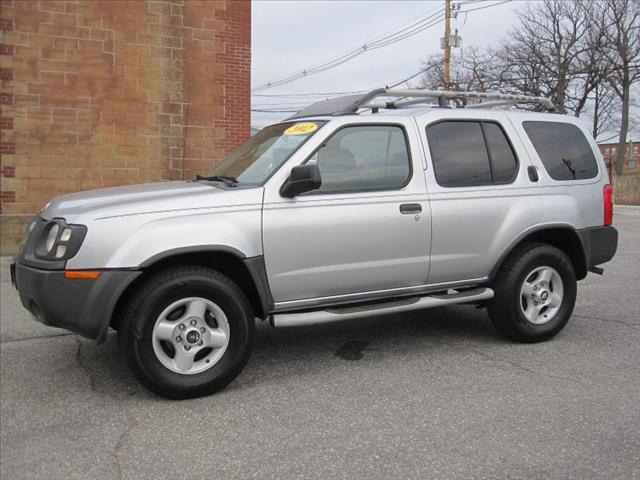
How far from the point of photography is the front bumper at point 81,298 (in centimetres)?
350

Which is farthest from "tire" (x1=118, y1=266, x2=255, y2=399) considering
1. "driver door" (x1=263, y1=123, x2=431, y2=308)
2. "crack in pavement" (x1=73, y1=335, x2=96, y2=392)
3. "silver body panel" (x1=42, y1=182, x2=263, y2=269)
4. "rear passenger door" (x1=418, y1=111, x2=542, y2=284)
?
"rear passenger door" (x1=418, y1=111, x2=542, y2=284)

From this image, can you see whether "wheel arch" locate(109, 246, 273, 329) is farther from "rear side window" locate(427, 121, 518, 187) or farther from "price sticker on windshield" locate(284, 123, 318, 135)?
"rear side window" locate(427, 121, 518, 187)

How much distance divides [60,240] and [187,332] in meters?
0.97

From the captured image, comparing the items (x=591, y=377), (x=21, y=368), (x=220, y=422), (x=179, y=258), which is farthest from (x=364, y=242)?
(x=21, y=368)

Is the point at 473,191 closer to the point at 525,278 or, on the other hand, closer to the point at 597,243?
the point at 525,278

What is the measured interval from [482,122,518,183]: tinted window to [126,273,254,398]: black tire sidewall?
2458 millimetres

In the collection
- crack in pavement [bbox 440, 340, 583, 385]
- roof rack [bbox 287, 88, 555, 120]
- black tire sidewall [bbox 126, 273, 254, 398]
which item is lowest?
crack in pavement [bbox 440, 340, 583, 385]

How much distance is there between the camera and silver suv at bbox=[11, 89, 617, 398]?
361 centimetres

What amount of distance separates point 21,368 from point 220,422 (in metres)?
2.01

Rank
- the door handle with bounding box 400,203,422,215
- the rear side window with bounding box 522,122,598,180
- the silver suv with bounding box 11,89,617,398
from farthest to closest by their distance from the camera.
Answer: the rear side window with bounding box 522,122,598,180 < the door handle with bounding box 400,203,422,215 < the silver suv with bounding box 11,89,617,398

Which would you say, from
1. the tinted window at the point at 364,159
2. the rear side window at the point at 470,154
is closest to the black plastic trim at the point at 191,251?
the tinted window at the point at 364,159

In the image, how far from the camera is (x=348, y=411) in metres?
3.58

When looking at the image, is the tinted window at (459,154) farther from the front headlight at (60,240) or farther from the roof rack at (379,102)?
the front headlight at (60,240)

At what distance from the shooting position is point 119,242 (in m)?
3.56
